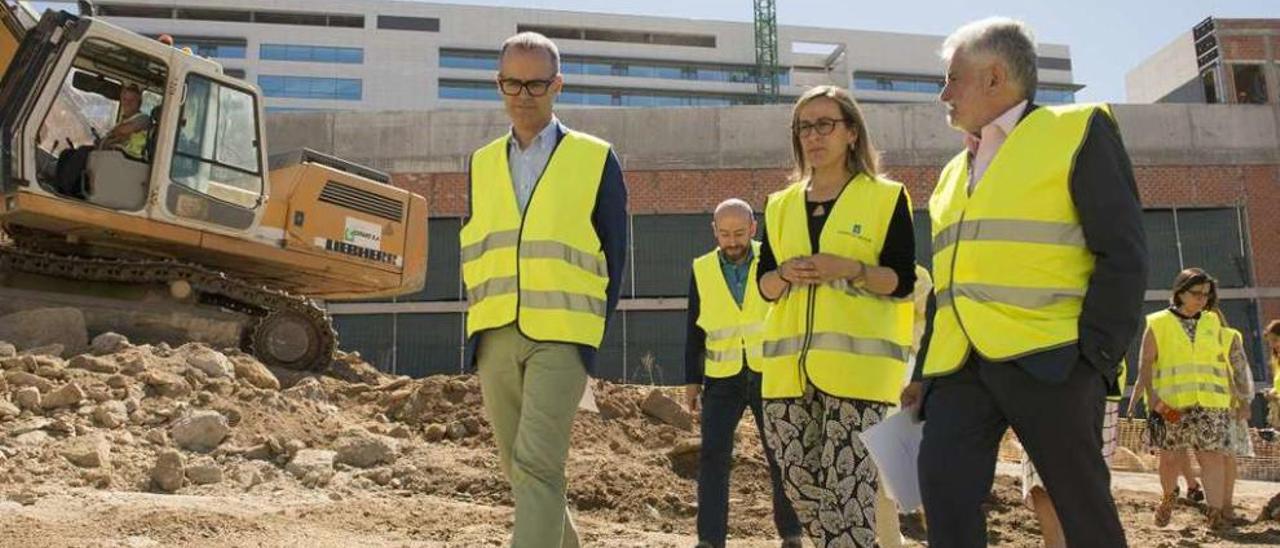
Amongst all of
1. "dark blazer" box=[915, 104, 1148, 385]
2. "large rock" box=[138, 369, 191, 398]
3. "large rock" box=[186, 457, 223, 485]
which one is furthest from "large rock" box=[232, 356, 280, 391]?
"dark blazer" box=[915, 104, 1148, 385]

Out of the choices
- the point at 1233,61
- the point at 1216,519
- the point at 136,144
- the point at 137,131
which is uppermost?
the point at 1233,61

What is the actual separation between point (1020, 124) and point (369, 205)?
354 inches

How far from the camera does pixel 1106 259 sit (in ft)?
7.30

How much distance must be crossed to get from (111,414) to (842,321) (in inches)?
211

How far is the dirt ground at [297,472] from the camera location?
189 inches

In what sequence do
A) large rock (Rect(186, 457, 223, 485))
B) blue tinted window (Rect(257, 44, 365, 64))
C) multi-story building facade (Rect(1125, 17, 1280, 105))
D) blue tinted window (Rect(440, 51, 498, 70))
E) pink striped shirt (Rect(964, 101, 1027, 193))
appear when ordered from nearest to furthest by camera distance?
pink striped shirt (Rect(964, 101, 1027, 193)), large rock (Rect(186, 457, 223, 485)), multi-story building facade (Rect(1125, 17, 1280, 105)), blue tinted window (Rect(257, 44, 365, 64)), blue tinted window (Rect(440, 51, 498, 70))

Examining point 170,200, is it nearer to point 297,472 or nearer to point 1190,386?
point 297,472

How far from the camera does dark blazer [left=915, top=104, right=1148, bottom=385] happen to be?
219cm

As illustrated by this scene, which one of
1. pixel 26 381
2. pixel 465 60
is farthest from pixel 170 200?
pixel 465 60

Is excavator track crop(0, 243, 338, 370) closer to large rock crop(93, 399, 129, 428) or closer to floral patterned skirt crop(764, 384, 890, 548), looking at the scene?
large rock crop(93, 399, 129, 428)

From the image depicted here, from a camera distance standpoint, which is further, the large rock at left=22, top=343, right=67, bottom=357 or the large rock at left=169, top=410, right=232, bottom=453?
the large rock at left=22, top=343, right=67, bottom=357

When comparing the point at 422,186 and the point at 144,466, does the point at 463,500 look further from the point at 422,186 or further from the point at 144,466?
the point at 422,186

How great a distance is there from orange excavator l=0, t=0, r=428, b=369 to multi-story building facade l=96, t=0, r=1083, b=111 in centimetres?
4846

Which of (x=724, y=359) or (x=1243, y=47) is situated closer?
(x=724, y=359)
